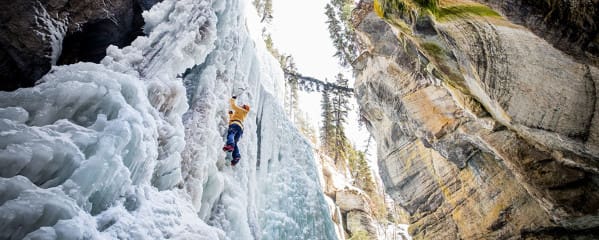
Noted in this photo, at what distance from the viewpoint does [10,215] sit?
272 centimetres

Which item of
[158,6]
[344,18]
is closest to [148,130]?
[158,6]

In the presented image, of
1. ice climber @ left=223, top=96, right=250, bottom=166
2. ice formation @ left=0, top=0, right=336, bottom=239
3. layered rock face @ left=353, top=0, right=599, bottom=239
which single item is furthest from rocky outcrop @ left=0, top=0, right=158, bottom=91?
layered rock face @ left=353, top=0, right=599, bottom=239

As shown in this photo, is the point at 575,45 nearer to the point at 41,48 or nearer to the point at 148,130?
the point at 148,130

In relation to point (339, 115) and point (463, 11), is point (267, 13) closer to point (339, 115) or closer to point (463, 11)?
point (339, 115)

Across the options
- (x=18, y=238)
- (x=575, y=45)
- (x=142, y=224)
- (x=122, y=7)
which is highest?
(x=122, y=7)

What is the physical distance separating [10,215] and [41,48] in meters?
3.59

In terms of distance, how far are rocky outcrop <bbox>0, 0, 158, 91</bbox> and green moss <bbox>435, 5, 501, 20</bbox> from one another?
6488 millimetres

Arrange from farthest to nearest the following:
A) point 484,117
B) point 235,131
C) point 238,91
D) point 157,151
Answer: point 238,91 < point 484,117 < point 235,131 < point 157,151

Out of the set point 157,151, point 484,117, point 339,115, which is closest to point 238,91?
point 157,151

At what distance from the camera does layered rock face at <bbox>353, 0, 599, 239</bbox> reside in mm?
5582

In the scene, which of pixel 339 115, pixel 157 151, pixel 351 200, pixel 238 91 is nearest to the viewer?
pixel 157 151

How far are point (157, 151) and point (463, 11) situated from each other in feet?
18.3

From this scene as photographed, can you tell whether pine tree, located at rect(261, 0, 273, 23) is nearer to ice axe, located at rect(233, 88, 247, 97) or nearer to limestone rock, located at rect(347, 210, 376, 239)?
limestone rock, located at rect(347, 210, 376, 239)

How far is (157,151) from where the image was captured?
16.9 ft
